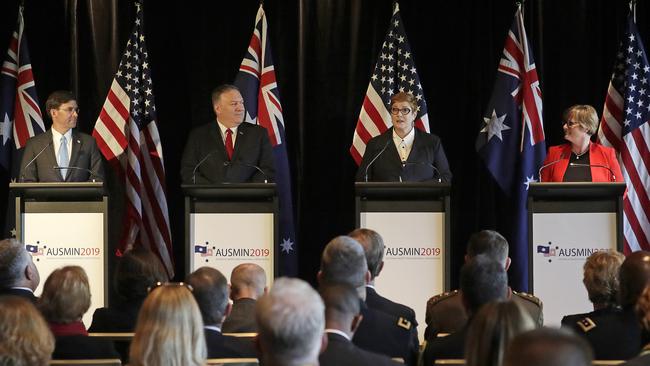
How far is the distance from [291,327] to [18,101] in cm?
675

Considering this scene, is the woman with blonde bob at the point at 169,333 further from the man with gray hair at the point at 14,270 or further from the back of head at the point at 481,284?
the man with gray hair at the point at 14,270

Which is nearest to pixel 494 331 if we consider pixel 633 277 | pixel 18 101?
pixel 633 277

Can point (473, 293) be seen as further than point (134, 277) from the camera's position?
No

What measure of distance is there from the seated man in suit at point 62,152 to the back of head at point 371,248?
9.29ft

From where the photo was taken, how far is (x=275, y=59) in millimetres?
9594

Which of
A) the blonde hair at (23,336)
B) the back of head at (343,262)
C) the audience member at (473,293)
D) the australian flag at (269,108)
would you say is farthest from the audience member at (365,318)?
the australian flag at (269,108)

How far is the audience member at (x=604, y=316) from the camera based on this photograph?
4633 mm

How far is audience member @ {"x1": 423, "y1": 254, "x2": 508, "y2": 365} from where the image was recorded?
430cm

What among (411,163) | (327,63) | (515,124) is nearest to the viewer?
(411,163)

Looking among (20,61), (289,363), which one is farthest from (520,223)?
(289,363)

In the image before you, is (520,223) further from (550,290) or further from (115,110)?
(115,110)

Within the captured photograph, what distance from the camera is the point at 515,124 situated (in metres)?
8.85

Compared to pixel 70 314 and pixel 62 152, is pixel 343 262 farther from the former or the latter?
pixel 62 152

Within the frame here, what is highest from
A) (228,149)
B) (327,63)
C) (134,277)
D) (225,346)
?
(327,63)
